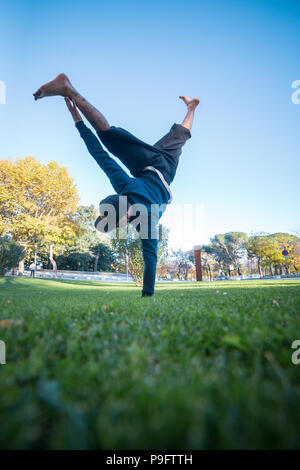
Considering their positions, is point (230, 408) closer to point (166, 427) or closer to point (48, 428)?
point (166, 427)

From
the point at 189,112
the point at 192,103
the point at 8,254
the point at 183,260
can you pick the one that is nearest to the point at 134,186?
the point at 189,112

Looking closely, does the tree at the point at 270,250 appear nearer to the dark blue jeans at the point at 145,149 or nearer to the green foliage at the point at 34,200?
the green foliage at the point at 34,200

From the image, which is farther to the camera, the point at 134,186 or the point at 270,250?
the point at 270,250

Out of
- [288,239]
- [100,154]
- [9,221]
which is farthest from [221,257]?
[100,154]

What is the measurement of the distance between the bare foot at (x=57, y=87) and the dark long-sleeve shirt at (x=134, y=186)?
48 cm

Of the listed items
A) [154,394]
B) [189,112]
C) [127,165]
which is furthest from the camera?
[189,112]

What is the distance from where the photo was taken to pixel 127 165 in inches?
148

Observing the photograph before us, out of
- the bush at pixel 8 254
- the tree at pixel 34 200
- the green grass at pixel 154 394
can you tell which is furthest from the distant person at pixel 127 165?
the tree at pixel 34 200

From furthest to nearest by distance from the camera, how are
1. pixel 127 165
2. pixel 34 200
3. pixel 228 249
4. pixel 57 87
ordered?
pixel 228 249 < pixel 34 200 < pixel 127 165 < pixel 57 87

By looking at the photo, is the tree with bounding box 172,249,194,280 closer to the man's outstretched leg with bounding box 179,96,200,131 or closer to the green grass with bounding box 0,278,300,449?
the man's outstretched leg with bounding box 179,96,200,131

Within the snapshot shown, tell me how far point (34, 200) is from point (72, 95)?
61.8ft

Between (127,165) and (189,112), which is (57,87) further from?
(189,112)
